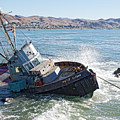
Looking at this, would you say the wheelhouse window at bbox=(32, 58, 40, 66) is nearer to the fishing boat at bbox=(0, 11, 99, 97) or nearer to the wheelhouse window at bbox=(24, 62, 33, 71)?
the fishing boat at bbox=(0, 11, 99, 97)

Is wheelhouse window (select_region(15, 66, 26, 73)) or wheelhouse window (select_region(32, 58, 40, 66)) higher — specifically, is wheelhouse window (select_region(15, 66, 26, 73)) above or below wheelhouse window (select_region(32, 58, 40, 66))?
below

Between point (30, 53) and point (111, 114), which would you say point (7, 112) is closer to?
point (30, 53)

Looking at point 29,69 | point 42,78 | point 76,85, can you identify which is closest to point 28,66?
point 29,69

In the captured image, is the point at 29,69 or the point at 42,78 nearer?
the point at 42,78

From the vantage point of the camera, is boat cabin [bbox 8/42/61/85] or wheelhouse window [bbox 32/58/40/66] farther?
wheelhouse window [bbox 32/58/40/66]

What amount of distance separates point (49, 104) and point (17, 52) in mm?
7668

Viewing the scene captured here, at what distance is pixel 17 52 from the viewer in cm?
1950

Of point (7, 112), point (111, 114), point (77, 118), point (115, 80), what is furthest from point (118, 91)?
point (7, 112)

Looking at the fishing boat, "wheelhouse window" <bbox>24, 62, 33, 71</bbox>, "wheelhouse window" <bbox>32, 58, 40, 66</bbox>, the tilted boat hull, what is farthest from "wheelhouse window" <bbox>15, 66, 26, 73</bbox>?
the tilted boat hull

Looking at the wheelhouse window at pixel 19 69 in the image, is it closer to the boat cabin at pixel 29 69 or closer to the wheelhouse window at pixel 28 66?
the boat cabin at pixel 29 69

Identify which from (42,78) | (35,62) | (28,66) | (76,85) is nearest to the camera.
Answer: (76,85)

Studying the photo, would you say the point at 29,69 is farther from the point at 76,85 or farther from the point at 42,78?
the point at 76,85

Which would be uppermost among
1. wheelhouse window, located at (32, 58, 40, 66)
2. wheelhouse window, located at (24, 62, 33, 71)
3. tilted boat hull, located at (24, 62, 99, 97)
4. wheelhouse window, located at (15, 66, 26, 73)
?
wheelhouse window, located at (32, 58, 40, 66)

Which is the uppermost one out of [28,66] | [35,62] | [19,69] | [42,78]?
[35,62]
